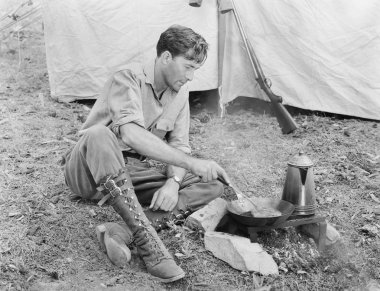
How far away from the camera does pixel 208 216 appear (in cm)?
326

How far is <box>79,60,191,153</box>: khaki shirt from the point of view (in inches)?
124

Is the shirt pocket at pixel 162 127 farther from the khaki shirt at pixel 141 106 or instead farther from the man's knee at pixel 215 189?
the man's knee at pixel 215 189

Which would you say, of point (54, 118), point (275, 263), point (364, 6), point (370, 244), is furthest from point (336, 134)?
point (54, 118)

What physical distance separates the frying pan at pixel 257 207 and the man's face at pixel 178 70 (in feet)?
2.46

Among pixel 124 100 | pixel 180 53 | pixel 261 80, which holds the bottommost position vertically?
pixel 261 80

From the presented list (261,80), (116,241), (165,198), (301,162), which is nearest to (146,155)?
(165,198)

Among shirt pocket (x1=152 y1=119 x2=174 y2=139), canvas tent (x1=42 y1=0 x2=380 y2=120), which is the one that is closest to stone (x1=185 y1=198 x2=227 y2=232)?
shirt pocket (x1=152 y1=119 x2=174 y2=139)

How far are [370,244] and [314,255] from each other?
1.54ft

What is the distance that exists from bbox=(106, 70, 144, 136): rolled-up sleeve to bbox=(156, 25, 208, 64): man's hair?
32cm

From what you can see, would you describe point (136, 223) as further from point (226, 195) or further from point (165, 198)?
point (226, 195)

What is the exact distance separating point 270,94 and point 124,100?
262cm

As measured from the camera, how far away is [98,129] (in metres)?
2.97

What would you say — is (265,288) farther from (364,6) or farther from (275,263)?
(364,6)

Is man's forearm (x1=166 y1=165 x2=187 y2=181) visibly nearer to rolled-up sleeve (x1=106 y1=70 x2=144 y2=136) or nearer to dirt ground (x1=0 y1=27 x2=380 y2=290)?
dirt ground (x1=0 y1=27 x2=380 y2=290)
